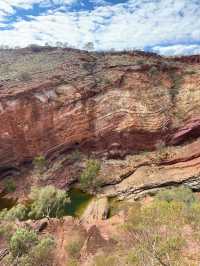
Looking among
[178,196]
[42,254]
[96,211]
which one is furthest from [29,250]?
[178,196]

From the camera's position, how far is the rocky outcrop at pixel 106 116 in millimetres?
43188

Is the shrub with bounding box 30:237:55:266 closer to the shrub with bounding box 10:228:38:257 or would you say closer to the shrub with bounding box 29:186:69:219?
the shrub with bounding box 10:228:38:257

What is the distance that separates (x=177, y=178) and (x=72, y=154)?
14518mm

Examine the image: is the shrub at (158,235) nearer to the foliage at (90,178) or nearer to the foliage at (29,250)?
the foliage at (29,250)

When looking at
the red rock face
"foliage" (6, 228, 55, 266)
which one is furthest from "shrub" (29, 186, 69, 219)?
the red rock face

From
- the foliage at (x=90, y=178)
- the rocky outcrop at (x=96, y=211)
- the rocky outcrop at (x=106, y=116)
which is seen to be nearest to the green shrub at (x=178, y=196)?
the rocky outcrop at (x=96, y=211)

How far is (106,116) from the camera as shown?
152 feet

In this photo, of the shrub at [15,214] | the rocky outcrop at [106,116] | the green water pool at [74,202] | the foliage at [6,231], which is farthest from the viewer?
the rocky outcrop at [106,116]

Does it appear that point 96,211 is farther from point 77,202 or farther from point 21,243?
point 21,243

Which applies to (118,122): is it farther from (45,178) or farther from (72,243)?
(72,243)

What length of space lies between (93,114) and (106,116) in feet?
5.88

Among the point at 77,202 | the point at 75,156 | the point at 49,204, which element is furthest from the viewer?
the point at 75,156

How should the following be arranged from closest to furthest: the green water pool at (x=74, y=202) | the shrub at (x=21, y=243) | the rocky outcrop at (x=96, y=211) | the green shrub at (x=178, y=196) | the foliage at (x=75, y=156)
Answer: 1. the shrub at (x=21, y=243)
2. the green shrub at (x=178, y=196)
3. the rocky outcrop at (x=96, y=211)
4. the green water pool at (x=74, y=202)
5. the foliage at (x=75, y=156)

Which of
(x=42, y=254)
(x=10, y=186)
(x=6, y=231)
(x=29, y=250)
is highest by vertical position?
(x=42, y=254)
